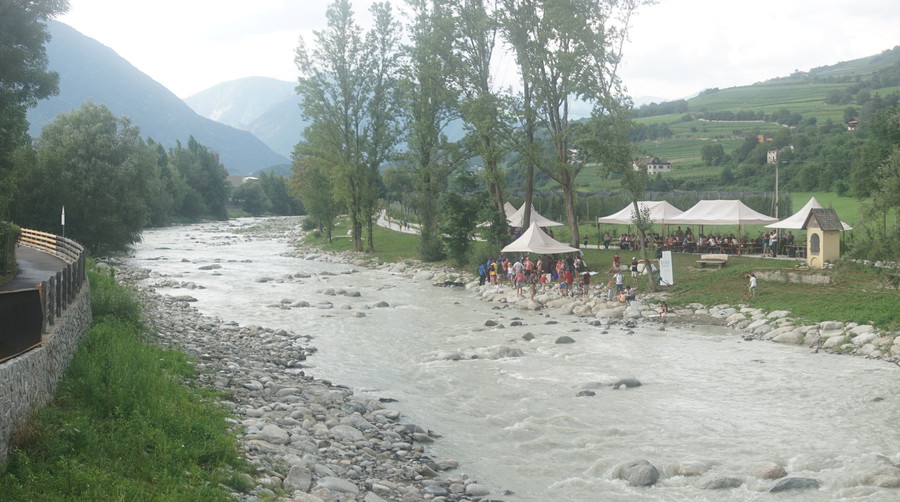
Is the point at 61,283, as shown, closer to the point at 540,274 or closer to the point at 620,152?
the point at 620,152

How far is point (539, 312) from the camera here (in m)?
30.0

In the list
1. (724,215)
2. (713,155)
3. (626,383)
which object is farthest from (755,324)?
(713,155)

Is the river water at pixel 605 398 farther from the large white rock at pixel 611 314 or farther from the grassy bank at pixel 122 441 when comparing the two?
the grassy bank at pixel 122 441

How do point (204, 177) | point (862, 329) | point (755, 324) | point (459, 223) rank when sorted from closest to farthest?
point (862, 329), point (755, 324), point (459, 223), point (204, 177)

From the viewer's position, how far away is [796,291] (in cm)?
2698

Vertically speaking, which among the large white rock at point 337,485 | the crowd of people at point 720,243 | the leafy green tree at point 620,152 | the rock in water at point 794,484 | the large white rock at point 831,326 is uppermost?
the leafy green tree at point 620,152

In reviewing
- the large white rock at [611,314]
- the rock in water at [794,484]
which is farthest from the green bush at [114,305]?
the large white rock at [611,314]

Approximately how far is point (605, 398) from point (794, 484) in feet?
18.0

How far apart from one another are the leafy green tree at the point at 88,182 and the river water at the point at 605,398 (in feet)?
66.2

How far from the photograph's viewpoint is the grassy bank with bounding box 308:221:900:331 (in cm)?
2284

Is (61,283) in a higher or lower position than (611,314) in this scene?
higher

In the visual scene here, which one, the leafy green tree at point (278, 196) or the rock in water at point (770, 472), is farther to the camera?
the leafy green tree at point (278, 196)

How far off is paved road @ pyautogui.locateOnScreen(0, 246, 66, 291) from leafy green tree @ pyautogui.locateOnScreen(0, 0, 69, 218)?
8.17 feet

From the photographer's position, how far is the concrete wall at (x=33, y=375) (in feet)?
29.0
